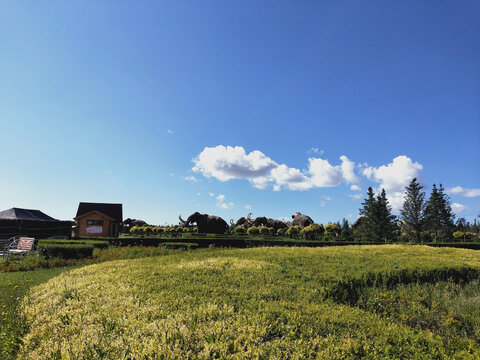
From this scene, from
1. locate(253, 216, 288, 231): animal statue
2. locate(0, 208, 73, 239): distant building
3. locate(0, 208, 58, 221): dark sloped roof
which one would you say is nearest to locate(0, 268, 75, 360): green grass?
locate(0, 208, 73, 239): distant building

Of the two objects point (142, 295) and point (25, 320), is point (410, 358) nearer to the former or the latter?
point (142, 295)

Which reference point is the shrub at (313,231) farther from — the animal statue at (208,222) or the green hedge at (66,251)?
the green hedge at (66,251)

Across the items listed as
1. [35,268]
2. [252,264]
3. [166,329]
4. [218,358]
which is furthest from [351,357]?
[35,268]

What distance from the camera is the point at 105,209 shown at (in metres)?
38.7

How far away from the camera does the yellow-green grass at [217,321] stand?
3219mm

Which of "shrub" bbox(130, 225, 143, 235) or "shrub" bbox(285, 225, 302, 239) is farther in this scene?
"shrub" bbox(130, 225, 143, 235)

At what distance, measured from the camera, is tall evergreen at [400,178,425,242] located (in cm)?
4062

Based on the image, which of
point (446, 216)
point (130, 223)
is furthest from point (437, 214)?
point (130, 223)

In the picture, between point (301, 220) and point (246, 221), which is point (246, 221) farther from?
point (301, 220)

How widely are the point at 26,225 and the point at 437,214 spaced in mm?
52797

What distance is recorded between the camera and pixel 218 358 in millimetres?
3012

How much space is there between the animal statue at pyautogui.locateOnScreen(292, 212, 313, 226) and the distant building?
36.2 meters

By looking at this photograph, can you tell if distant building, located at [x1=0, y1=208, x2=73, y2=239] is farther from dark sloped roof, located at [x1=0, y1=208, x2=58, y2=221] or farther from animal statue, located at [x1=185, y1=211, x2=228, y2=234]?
animal statue, located at [x1=185, y1=211, x2=228, y2=234]

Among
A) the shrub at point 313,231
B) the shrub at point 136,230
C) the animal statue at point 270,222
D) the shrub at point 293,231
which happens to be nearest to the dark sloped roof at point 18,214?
the shrub at point 136,230
